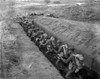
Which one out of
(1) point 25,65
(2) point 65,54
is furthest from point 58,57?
(1) point 25,65

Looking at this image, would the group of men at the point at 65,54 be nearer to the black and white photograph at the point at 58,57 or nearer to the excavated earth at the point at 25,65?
the black and white photograph at the point at 58,57

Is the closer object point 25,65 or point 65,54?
point 65,54

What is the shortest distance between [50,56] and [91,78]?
12.3 ft

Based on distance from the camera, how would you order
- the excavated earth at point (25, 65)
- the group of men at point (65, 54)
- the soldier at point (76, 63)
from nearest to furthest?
the soldier at point (76, 63) < the group of men at point (65, 54) < the excavated earth at point (25, 65)

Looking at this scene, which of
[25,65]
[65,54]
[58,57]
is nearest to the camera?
[65,54]

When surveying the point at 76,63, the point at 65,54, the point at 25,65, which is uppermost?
the point at 76,63

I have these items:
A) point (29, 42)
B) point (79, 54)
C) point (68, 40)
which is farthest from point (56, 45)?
point (29, 42)

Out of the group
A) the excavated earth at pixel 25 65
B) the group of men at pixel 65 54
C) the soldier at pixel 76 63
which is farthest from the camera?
the excavated earth at pixel 25 65

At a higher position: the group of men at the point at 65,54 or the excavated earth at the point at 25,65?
the group of men at the point at 65,54

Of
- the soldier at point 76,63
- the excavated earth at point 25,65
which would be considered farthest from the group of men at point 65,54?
the excavated earth at point 25,65

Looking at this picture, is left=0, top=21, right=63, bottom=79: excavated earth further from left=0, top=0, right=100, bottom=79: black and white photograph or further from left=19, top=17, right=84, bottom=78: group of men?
left=19, top=17, right=84, bottom=78: group of men

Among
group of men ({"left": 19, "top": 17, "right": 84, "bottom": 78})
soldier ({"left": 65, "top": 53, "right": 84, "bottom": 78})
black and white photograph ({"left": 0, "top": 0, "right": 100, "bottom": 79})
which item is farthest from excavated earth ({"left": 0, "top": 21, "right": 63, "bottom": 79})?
soldier ({"left": 65, "top": 53, "right": 84, "bottom": 78})

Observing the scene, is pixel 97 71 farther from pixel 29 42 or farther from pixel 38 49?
pixel 29 42

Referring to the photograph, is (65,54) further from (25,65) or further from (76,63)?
(25,65)
